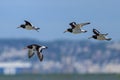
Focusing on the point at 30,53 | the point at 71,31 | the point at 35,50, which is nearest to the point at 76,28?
the point at 71,31

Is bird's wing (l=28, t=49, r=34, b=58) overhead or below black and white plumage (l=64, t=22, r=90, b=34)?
below

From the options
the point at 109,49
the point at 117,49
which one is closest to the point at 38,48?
the point at 117,49

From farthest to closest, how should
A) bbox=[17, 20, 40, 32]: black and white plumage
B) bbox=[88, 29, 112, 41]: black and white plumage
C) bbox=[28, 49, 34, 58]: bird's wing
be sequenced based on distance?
bbox=[88, 29, 112, 41]: black and white plumage → bbox=[17, 20, 40, 32]: black and white plumage → bbox=[28, 49, 34, 58]: bird's wing

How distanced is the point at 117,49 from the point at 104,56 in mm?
26746

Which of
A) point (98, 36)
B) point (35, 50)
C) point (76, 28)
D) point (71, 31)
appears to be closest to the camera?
point (35, 50)

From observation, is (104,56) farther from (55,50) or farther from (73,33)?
(73,33)

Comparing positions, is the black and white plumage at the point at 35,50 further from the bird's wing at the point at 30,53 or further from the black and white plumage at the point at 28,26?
the black and white plumage at the point at 28,26

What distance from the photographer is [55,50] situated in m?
192

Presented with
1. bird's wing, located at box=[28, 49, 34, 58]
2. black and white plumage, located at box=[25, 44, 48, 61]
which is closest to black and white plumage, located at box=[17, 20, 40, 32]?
black and white plumage, located at box=[25, 44, 48, 61]

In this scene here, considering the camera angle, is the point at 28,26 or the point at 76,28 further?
the point at 28,26

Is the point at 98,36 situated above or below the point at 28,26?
below

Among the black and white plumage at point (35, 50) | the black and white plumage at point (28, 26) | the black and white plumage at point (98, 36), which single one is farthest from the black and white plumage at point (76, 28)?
the black and white plumage at point (35, 50)

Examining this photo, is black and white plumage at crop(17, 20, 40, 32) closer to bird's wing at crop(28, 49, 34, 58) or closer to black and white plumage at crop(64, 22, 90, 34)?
bird's wing at crop(28, 49, 34, 58)

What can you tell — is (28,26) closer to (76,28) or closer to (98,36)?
(76,28)
